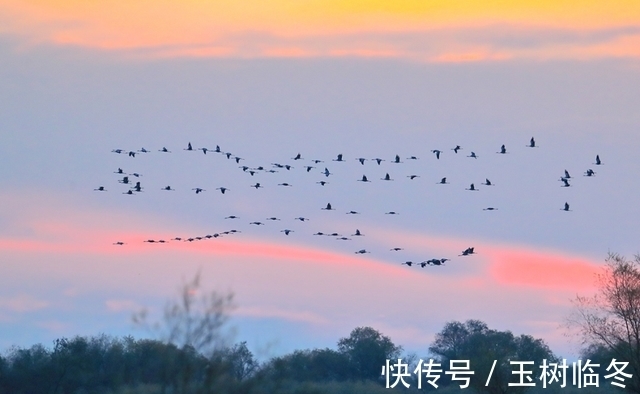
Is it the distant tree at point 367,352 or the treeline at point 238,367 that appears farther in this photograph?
the distant tree at point 367,352

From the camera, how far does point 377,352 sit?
12431 centimetres

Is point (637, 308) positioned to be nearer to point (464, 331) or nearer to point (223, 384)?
point (223, 384)

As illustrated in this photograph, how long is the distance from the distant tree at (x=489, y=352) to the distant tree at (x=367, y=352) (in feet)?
19.4

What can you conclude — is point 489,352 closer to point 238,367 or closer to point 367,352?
point 238,367

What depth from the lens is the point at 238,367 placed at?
201 feet

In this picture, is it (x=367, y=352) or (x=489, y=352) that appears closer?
(x=489, y=352)

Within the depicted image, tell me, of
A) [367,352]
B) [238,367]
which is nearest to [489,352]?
[238,367]

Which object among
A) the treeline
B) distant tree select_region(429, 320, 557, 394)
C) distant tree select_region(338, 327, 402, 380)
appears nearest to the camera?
the treeline

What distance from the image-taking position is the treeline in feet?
138

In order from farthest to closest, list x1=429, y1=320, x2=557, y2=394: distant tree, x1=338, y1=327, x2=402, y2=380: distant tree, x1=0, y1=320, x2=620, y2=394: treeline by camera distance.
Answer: x1=338, y1=327, x2=402, y2=380: distant tree, x1=429, y1=320, x2=557, y2=394: distant tree, x1=0, y1=320, x2=620, y2=394: treeline

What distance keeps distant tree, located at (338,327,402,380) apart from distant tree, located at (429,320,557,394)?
5903 mm

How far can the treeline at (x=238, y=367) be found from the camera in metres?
42.1

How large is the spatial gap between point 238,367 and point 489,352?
17770mm

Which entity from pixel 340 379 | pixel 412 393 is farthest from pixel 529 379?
pixel 340 379
